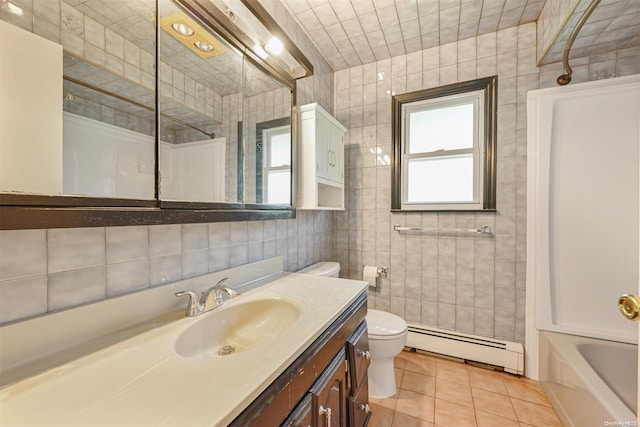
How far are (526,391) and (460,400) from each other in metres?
0.48

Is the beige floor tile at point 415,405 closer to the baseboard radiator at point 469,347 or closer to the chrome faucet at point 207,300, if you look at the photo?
the baseboard radiator at point 469,347

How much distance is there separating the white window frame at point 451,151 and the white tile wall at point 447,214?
8 cm

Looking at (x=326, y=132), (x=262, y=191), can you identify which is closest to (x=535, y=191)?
(x=326, y=132)

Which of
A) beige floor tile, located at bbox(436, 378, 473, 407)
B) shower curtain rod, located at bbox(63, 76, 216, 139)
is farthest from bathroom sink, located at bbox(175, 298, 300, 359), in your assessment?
beige floor tile, located at bbox(436, 378, 473, 407)

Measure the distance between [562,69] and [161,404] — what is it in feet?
8.75

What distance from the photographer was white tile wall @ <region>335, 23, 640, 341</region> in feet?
6.02

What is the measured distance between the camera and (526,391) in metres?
1.66

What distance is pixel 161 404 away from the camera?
47 centimetres

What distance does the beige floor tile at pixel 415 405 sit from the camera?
57.9 inches

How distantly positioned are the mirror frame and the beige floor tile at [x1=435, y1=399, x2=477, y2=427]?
4.68 feet

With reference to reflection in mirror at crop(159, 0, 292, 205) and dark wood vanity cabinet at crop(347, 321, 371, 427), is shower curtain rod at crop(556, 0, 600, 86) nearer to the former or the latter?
reflection in mirror at crop(159, 0, 292, 205)

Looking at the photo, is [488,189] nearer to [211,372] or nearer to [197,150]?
[197,150]

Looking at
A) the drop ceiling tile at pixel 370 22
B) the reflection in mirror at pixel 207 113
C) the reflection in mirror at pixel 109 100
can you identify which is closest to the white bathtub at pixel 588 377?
the reflection in mirror at pixel 207 113

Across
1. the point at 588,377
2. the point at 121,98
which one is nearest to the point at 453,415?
the point at 588,377
